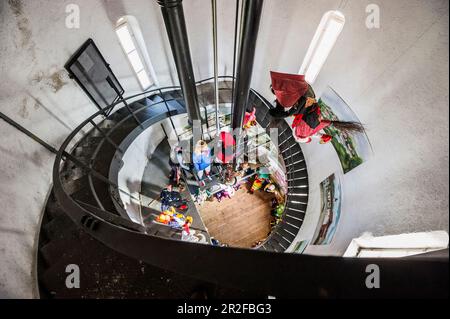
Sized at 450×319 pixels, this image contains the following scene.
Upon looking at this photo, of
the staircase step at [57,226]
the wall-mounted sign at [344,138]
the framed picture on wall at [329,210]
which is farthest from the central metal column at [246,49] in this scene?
the staircase step at [57,226]

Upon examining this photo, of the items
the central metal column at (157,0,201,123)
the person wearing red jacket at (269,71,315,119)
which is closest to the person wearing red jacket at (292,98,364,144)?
the person wearing red jacket at (269,71,315,119)

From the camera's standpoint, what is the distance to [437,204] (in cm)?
203

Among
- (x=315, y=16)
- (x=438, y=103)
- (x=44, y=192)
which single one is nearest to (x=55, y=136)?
(x=44, y=192)

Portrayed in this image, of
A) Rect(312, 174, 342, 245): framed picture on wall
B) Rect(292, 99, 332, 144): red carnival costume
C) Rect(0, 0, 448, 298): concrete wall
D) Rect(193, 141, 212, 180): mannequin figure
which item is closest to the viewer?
Rect(0, 0, 448, 298): concrete wall

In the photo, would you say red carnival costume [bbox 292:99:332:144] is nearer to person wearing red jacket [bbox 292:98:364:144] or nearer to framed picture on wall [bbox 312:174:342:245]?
person wearing red jacket [bbox 292:98:364:144]

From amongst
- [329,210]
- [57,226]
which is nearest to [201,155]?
[329,210]

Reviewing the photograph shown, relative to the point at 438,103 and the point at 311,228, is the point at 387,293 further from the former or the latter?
the point at 311,228

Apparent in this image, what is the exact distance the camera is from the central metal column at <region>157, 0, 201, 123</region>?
3.69m

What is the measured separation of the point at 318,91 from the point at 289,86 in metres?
1.31

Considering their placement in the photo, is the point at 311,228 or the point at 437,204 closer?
the point at 437,204

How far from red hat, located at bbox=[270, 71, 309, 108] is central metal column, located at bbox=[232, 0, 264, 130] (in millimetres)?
567

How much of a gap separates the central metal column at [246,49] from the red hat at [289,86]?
0.57 metres

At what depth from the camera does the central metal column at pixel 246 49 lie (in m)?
3.32
